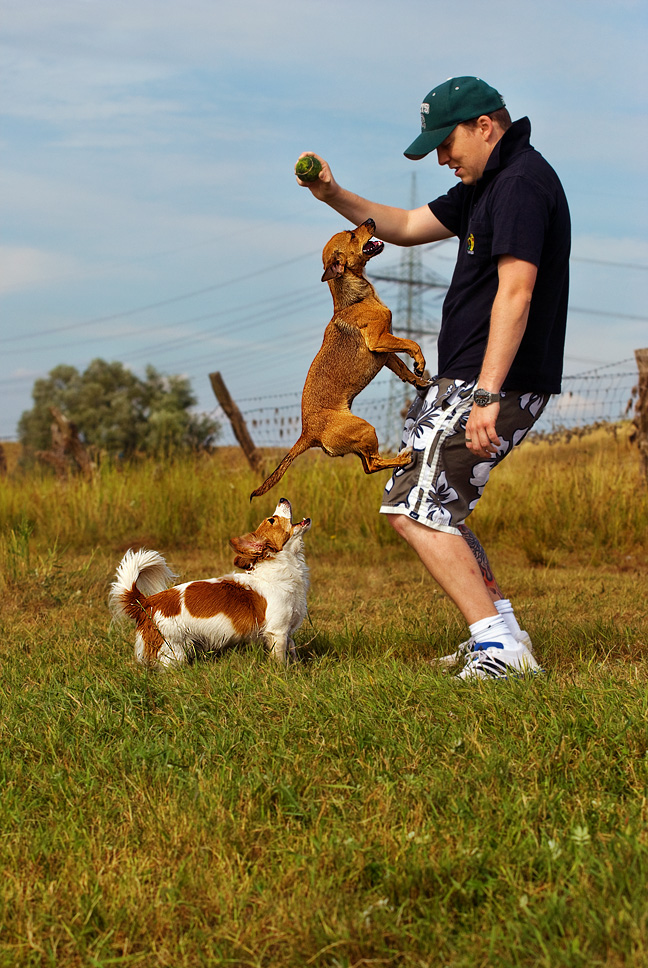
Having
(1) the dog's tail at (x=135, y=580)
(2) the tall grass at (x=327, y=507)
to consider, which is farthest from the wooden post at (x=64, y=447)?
(1) the dog's tail at (x=135, y=580)

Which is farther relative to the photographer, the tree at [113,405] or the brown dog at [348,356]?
the tree at [113,405]

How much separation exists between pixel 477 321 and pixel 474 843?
219cm

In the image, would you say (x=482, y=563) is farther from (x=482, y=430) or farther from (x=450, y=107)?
(x=450, y=107)

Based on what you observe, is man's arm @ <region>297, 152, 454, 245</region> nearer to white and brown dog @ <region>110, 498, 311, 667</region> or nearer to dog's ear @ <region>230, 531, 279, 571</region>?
white and brown dog @ <region>110, 498, 311, 667</region>

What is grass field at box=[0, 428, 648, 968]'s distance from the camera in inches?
91.0

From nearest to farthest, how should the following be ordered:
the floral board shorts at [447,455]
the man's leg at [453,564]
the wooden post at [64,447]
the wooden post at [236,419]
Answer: the floral board shorts at [447,455], the man's leg at [453,564], the wooden post at [236,419], the wooden post at [64,447]

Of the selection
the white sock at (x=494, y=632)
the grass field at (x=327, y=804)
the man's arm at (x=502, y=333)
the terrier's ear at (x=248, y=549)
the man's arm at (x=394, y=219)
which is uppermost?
the man's arm at (x=394, y=219)

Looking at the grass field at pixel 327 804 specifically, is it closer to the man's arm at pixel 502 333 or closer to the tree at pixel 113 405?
the man's arm at pixel 502 333

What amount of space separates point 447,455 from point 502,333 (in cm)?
61

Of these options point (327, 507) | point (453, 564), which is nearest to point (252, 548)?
point (453, 564)

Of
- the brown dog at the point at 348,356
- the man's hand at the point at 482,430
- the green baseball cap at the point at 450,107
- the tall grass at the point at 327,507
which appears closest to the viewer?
the brown dog at the point at 348,356

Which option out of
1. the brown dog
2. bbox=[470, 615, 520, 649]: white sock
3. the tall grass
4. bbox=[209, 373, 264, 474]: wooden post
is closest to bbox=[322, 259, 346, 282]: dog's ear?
the brown dog

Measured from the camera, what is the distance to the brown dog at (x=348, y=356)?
3.44 m

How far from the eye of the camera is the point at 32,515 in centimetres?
986
